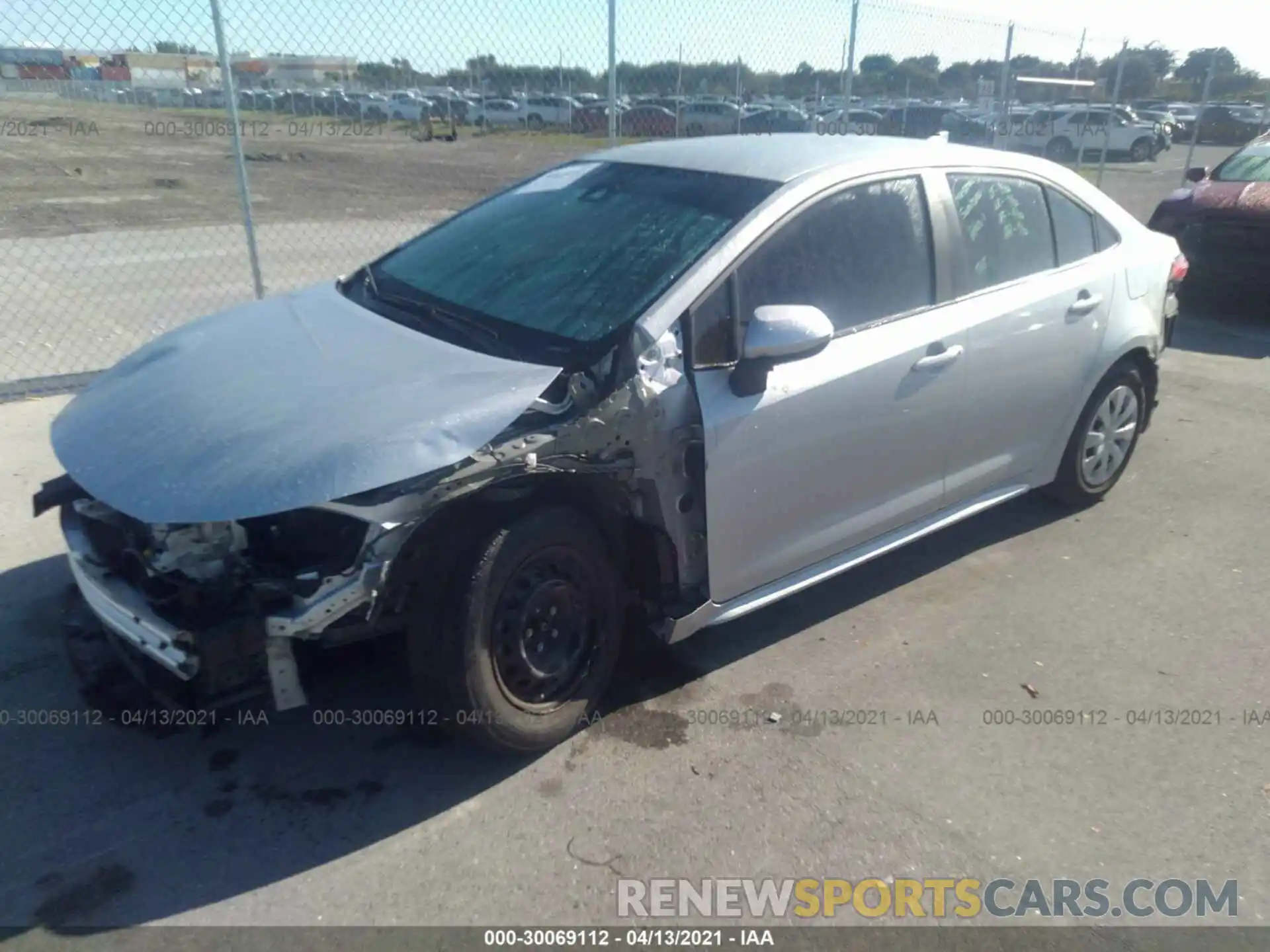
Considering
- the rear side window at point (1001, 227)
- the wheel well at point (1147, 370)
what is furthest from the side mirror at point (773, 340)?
the wheel well at point (1147, 370)

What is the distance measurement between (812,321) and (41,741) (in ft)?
9.38

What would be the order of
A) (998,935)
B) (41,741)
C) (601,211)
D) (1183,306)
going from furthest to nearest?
1. (1183,306)
2. (601,211)
3. (41,741)
4. (998,935)

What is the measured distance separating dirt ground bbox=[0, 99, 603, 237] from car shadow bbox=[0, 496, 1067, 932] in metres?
7.26

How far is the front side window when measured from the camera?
11.4 ft

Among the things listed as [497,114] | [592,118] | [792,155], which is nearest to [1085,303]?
[792,155]

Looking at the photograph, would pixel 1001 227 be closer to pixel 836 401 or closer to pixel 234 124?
pixel 836 401

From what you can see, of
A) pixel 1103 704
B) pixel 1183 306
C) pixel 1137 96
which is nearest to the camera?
pixel 1103 704

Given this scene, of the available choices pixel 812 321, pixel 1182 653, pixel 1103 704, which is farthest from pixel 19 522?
pixel 1182 653

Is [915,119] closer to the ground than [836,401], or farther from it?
farther from it

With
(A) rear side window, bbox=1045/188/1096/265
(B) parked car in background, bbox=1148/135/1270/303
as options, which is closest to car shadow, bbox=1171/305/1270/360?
(B) parked car in background, bbox=1148/135/1270/303

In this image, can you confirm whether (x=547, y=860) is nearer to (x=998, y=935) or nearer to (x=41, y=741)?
(x=998, y=935)

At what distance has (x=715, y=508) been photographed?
329 cm

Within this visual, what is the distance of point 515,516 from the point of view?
9.80 ft

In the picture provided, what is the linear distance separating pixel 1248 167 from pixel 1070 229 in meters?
7.54
